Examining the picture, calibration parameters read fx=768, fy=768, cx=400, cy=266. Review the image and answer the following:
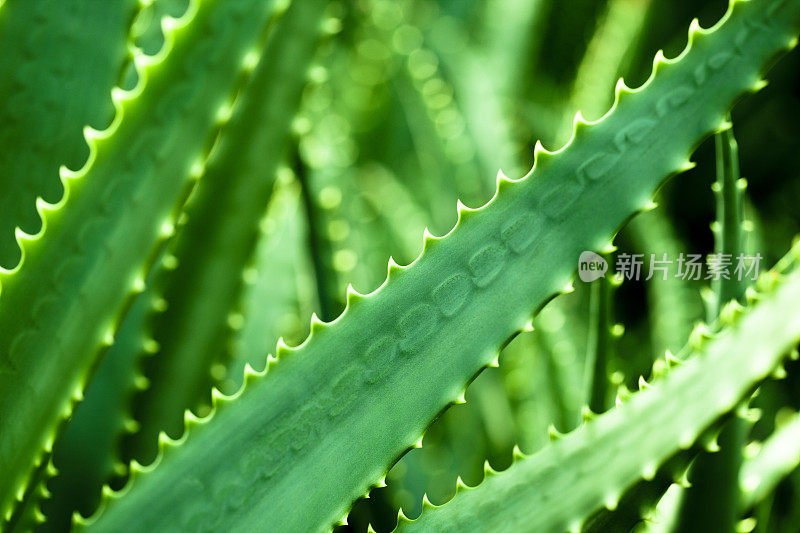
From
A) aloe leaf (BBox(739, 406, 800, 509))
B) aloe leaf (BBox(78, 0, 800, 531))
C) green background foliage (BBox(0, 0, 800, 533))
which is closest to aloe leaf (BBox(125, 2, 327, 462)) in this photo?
green background foliage (BBox(0, 0, 800, 533))

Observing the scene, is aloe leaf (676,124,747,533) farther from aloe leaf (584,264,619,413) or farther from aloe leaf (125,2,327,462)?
aloe leaf (125,2,327,462)

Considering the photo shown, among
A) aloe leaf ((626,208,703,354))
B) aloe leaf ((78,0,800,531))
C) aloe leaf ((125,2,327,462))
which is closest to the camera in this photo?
aloe leaf ((78,0,800,531))

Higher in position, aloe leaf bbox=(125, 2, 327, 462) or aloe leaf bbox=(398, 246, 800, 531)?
aloe leaf bbox=(125, 2, 327, 462)

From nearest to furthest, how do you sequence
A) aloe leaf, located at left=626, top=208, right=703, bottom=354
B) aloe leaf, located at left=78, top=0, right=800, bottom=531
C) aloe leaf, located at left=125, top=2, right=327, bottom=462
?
1. aloe leaf, located at left=78, top=0, right=800, bottom=531
2. aloe leaf, located at left=125, top=2, right=327, bottom=462
3. aloe leaf, located at left=626, top=208, right=703, bottom=354

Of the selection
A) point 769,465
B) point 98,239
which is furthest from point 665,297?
point 98,239

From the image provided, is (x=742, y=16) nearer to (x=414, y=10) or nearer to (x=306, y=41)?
(x=306, y=41)

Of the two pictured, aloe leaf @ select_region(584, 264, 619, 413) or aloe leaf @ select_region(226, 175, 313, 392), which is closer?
aloe leaf @ select_region(584, 264, 619, 413)
